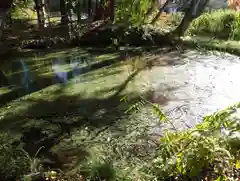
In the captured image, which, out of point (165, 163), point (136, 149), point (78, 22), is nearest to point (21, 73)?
point (78, 22)

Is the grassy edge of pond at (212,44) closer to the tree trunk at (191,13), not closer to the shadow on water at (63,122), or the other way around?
the tree trunk at (191,13)

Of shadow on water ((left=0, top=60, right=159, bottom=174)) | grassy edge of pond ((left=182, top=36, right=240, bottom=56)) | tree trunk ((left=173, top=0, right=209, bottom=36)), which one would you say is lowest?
shadow on water ((left=0, top=60, right=159, bottom=174))

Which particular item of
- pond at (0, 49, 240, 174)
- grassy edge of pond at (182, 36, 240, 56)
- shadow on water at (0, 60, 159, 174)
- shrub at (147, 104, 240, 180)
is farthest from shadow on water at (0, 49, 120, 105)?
shrub at (147, 104, 240, 180)

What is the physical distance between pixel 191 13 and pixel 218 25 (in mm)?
1008

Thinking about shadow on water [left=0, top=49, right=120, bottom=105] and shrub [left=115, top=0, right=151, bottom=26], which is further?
shrub [left=115, top=0, right=151, bottom=26]

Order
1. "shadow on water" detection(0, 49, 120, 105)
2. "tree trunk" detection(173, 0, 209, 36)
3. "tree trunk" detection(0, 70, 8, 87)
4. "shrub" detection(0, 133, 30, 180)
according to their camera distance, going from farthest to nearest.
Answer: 1. "tree trunk" detection(173, 0, 209, 36)
2. "tree trunk" detection(0, 70, 8, 87)
3. "shadow on water" detection(0, 49, 120, 105)
4. "shrub" detection(0, 133, 30, 180)

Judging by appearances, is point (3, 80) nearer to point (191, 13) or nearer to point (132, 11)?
point (132, 11)

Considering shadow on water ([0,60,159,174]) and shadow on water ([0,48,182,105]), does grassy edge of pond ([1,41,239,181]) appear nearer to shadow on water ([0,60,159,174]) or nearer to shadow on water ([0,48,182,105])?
shadow on water ([0,60,159,174])

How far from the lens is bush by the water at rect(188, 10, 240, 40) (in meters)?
7.98

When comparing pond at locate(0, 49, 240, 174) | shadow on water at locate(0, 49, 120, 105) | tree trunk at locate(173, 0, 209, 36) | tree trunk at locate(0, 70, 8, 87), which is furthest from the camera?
tree trunk at locate(173, 0, 209, 36)

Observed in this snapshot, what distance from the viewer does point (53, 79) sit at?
5398 millimetres

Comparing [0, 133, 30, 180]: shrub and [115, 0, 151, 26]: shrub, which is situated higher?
[115, 0, 151, 26]: shrub

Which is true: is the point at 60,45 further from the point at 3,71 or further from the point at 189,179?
the point at 189,179

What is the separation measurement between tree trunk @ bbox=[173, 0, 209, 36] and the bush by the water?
1.78ft
